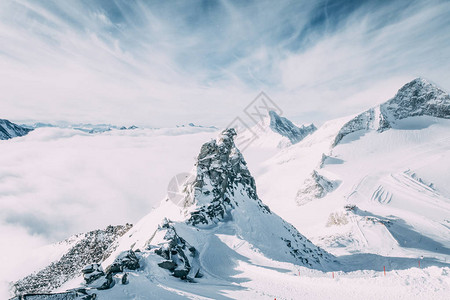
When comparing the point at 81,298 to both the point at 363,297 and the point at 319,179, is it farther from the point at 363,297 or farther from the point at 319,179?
the point at 319,179

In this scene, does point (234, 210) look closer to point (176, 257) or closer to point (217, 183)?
point (217, 183)

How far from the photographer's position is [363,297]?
763 inches

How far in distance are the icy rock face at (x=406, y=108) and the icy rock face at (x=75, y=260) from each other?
148235 millimetres

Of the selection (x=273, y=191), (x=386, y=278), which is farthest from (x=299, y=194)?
(x=386, y=278)

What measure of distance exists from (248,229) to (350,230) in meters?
46.8

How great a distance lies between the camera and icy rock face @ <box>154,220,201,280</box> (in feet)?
80.1

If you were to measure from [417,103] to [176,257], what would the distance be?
218806 millimetres

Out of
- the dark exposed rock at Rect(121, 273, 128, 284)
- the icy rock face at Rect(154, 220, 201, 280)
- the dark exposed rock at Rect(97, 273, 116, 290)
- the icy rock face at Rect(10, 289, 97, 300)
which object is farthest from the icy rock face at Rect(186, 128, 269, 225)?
the icy rock face at Rect(10, 289, 97, 300)

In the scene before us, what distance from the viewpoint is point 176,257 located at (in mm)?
26500

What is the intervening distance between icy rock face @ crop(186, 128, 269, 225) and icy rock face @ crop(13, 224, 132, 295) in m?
29.4

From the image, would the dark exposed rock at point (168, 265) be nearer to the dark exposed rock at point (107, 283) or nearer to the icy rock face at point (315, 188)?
the dark exposed rock at point (107, 283)

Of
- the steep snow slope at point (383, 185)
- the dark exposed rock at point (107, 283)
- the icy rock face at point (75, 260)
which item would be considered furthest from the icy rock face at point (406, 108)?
the dark exposed rock at point (107, 283)

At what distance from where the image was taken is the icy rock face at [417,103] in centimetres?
16348

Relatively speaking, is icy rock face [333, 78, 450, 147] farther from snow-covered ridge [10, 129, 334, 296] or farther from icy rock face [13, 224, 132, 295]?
icy rock face [13, 224, 132, 295]
